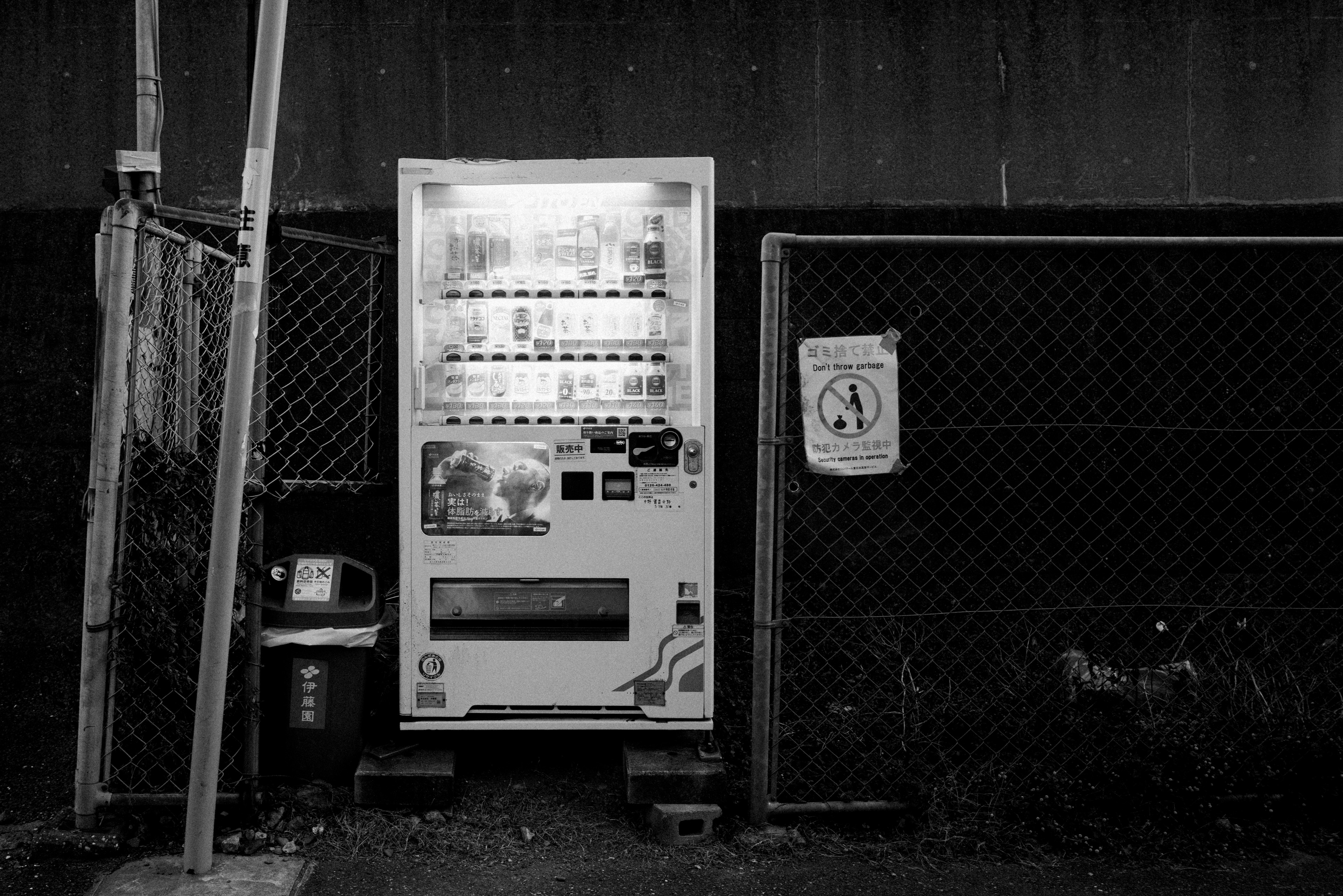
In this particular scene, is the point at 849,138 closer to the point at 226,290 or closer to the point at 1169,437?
the point at 1169,437

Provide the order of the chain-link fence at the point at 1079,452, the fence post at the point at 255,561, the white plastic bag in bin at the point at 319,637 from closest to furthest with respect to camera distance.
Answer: the fence post at the point at 255,561, the white plastic bag in bin at the point at 319,637, the chain-link fence at the point at 1079,452

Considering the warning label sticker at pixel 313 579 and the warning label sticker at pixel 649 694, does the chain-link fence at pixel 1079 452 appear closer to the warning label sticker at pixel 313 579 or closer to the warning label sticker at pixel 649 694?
the warning label sticker at pixel 649 694

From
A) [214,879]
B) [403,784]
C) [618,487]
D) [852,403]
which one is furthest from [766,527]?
[214,879]

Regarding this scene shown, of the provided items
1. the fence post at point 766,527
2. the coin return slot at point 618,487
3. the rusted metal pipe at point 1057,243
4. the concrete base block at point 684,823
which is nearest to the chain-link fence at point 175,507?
the coin return slot at point 618,487

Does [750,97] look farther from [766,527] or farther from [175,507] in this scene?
[175,507]

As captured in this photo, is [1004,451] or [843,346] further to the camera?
[1004,451]

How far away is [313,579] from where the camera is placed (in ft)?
12.0

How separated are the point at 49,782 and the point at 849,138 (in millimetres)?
5088

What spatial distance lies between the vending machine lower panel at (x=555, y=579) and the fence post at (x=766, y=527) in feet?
1.27

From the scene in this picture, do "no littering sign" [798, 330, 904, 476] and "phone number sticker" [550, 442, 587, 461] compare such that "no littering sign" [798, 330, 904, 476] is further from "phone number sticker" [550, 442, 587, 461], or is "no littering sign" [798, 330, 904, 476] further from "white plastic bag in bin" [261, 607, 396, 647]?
"white plastic bag in bin" [261, 607, 396, 647]

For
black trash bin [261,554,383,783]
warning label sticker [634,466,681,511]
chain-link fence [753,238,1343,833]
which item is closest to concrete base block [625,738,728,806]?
warning label sticker [634,466,681,511]

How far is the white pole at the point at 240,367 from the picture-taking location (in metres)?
2.75

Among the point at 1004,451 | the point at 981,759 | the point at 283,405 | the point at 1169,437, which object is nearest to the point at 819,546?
the point at 1004,451

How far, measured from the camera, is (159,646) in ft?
10.7
